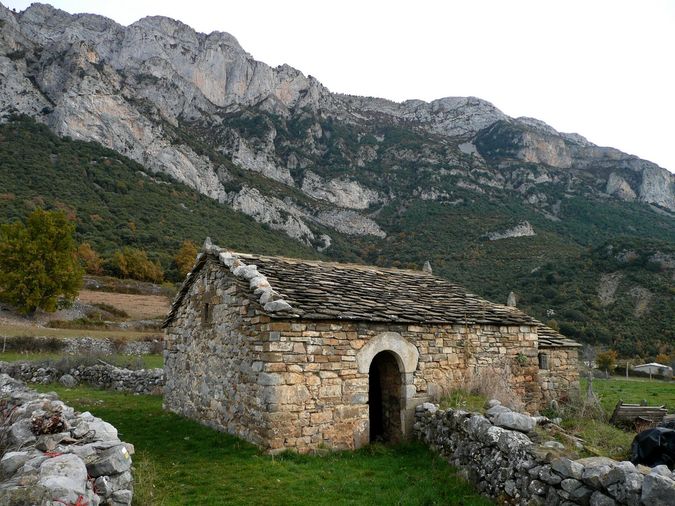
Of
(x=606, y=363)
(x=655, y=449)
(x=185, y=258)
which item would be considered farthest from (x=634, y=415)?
(x=185, y=258)

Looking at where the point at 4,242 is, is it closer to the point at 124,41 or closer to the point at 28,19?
the point at 124,41

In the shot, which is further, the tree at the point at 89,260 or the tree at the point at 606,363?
the tree at the point at 89,260

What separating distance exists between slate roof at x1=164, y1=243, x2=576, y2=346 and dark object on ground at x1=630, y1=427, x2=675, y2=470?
454 centimetres

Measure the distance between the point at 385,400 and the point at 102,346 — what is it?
63.5 ft

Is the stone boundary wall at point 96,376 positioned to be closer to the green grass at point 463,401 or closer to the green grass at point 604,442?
the green grass at point 463,401

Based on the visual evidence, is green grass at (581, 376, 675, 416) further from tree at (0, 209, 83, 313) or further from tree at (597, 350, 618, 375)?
tree at (0, 209, 83, 313)

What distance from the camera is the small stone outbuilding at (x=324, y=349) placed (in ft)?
29.5

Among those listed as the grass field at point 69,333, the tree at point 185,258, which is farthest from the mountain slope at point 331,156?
the grass field at point 69,333

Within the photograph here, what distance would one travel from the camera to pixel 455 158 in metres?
107

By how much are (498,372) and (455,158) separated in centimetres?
10028

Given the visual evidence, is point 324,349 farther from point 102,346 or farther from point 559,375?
point 102,346

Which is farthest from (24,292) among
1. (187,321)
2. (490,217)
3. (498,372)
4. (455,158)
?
(455,158)

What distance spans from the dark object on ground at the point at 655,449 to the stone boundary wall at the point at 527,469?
137 cm

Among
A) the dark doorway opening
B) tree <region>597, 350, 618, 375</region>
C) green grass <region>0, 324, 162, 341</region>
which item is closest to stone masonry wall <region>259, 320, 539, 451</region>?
the dark doorway opening
